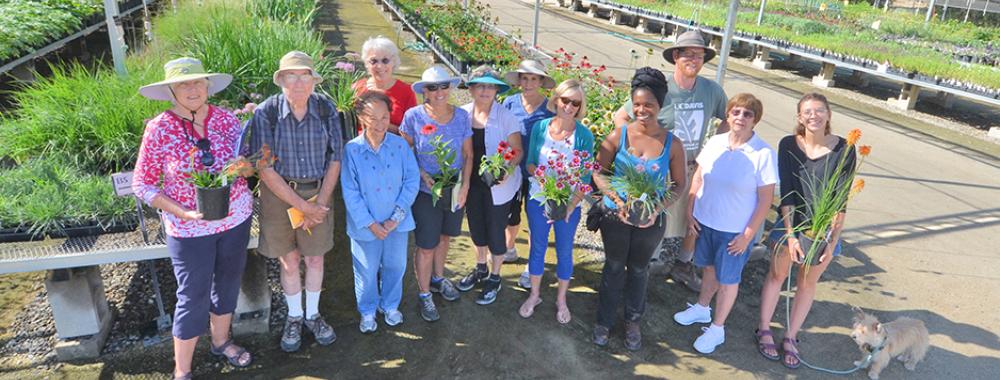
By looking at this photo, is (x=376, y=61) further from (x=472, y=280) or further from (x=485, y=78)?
(x=472, y=280)

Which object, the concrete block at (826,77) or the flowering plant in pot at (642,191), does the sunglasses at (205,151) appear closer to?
the flowering plant in pot at (642,191)

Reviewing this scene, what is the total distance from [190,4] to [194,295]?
289 inches

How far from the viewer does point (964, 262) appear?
5.22 m

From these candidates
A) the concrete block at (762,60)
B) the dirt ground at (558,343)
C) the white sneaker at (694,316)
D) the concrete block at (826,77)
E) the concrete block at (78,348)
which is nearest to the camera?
the concrete block at (78,348)

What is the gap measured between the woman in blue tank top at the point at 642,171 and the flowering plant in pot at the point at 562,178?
12 centimetres

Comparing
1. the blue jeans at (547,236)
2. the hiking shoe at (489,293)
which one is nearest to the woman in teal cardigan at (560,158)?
the blue jeans at (547,236)

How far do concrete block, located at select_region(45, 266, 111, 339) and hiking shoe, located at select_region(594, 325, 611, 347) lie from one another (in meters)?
2.98

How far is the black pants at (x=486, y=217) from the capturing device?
12.5ft

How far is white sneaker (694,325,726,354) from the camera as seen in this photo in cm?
372

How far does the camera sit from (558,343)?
3.73 metres

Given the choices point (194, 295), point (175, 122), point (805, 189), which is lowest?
point (194, 295)

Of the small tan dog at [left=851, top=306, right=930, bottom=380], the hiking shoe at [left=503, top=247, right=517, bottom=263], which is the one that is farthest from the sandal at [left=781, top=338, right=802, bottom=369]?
the hiking shoe at [left=503, top=247, right=517, bottom=263]

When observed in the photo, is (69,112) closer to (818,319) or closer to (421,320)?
(421,320)

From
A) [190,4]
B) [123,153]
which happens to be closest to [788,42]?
[190,4]
